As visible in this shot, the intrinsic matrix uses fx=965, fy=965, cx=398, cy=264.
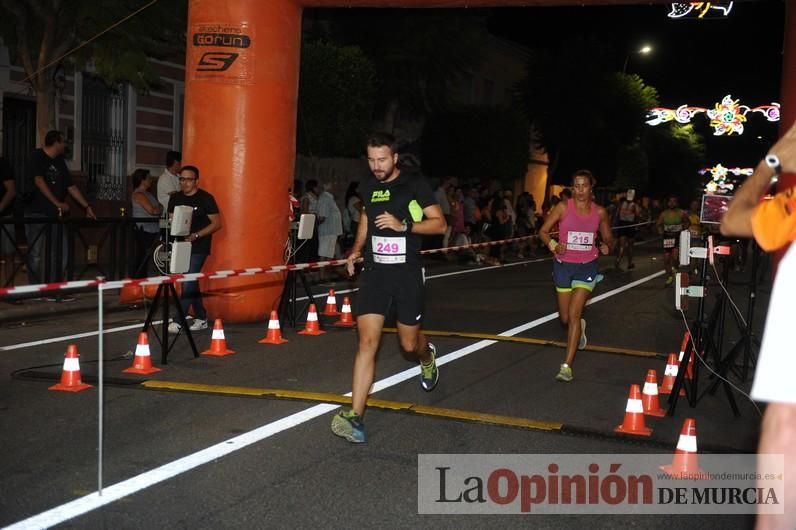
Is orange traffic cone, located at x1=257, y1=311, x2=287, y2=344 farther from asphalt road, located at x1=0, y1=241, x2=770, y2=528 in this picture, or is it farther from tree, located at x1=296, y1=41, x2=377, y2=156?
tree, located at x1=296, y1=41, x2=377, y2=156

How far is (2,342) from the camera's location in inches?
391

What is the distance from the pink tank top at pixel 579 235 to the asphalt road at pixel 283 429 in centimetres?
115

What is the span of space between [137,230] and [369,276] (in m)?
8.00

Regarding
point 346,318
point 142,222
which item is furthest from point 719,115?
point 346,318

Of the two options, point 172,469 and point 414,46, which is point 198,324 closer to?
point 172,469

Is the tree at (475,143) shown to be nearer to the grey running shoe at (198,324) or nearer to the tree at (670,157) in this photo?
the grey running shoe at (198,324)

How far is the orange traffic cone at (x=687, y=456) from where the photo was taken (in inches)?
225

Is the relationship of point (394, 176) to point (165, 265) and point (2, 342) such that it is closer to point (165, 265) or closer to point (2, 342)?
point (165, 265)

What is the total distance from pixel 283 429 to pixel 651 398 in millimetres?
2994

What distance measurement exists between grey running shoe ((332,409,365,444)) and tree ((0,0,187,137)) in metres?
10.6

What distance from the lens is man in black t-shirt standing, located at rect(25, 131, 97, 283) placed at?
1280 cm

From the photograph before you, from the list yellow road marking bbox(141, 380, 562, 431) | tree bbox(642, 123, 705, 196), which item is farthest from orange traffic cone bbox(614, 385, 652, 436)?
tree bbox(642, 123, 705, 196)

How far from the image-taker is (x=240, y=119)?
466 inches

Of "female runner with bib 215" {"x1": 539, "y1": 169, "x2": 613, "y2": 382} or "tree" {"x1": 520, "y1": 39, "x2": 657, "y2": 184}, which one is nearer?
"female runner with bib 215" {"x1": 539, "y1": 169, "x2": 613, "y2": 382}
